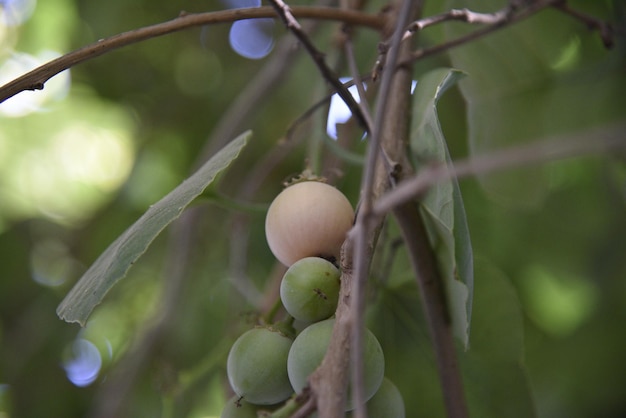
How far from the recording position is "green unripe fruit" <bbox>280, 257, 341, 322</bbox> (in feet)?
1.46

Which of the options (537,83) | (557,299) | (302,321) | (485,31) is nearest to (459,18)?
(485,31)

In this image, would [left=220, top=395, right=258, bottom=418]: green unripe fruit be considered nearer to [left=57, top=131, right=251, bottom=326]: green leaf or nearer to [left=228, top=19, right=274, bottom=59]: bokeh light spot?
[left=57, top=131, right=251, bottom=326]: green leaf

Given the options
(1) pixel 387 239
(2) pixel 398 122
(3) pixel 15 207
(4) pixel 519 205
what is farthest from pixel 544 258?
(3) pixel 15 207

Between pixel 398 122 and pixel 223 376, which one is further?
pixel 223 376

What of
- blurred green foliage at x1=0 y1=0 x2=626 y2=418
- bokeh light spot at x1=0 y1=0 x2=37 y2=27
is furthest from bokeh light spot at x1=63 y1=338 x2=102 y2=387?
bokeh light spot at x1=0 y1=0 x2=37 y2=27

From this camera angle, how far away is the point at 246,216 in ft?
3.59

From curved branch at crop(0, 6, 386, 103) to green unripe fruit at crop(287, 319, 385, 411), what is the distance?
258 millimetres

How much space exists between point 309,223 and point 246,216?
620 millimetres

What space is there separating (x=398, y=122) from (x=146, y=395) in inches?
30.0

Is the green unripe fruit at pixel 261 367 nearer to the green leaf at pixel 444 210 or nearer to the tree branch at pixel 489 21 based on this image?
the green leaf at pixel 444 210

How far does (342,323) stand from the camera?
1.26 feet

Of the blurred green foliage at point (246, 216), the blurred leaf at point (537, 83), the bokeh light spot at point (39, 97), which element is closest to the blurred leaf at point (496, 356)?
the blurred green foliage at point (246, 216)

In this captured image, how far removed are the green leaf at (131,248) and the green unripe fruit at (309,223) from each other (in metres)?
0.06

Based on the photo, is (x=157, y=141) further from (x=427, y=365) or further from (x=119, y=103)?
(x=427, y=365)
